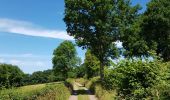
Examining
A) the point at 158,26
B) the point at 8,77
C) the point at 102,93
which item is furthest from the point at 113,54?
the point at 8,77

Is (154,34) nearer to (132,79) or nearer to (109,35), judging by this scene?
(109,35)

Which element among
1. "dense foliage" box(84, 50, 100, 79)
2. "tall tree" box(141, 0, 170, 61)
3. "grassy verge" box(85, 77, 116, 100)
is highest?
"tall tree" box(141, 0, 170, 61)

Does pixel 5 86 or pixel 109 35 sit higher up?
pixel 109 35

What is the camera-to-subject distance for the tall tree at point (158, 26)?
262ft

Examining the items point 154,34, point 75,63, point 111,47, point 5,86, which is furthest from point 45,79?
point 5,86

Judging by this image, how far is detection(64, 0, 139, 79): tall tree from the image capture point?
55562mm

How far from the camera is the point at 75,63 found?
111 m

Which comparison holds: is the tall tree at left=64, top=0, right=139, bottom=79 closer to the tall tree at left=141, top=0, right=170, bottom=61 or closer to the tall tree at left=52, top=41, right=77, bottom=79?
the tall tree at left=141, top=0, right=170, bottom=61

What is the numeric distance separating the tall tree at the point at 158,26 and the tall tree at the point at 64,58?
30842mm

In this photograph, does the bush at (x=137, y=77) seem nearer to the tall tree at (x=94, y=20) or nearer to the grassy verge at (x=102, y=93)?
the grassy verge at (x=102, y=93)

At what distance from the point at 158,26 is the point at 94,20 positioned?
29223 mm

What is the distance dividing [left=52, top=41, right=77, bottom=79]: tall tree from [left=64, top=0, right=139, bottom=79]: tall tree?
5004 centimetres

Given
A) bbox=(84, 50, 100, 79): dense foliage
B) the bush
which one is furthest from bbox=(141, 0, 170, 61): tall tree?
the bush

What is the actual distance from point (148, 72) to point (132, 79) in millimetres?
966
